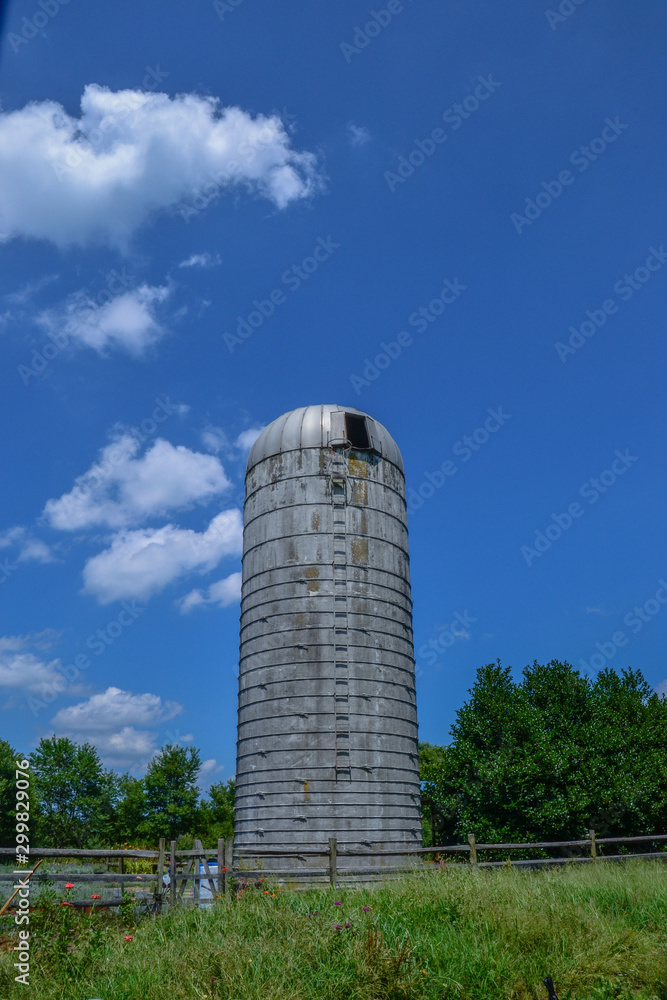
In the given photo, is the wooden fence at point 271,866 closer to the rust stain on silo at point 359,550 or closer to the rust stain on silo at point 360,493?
the rust stain on silo at point 359,550

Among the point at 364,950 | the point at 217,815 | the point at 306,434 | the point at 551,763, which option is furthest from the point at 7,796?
the point at 364,950

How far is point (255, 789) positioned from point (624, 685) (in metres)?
17.9

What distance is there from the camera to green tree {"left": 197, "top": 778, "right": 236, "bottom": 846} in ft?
164

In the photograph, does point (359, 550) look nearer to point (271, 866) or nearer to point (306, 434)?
A: point (306, 434)

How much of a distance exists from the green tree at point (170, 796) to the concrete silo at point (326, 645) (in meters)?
29.3

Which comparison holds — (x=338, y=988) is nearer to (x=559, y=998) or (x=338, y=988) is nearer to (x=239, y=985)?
(x=239, y=985)

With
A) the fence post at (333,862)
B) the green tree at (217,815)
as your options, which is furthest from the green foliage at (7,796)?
the fence post at (333,862)

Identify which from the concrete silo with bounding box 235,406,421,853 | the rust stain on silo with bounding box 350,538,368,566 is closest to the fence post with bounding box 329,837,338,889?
the concrete silo with bounding box 235,406,421,853

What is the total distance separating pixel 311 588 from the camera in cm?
2011

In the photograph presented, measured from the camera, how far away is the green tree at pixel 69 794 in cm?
4494

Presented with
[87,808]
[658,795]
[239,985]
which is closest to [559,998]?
[239,985]

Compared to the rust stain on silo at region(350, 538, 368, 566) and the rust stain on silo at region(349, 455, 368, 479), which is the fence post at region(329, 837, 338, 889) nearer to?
the rust stain on silo at region(350, 538, 368, 566)

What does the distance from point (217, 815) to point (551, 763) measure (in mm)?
38476

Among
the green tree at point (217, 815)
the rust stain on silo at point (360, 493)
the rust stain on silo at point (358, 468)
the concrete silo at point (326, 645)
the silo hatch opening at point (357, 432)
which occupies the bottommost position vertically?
the green tree at point (217, 815)
